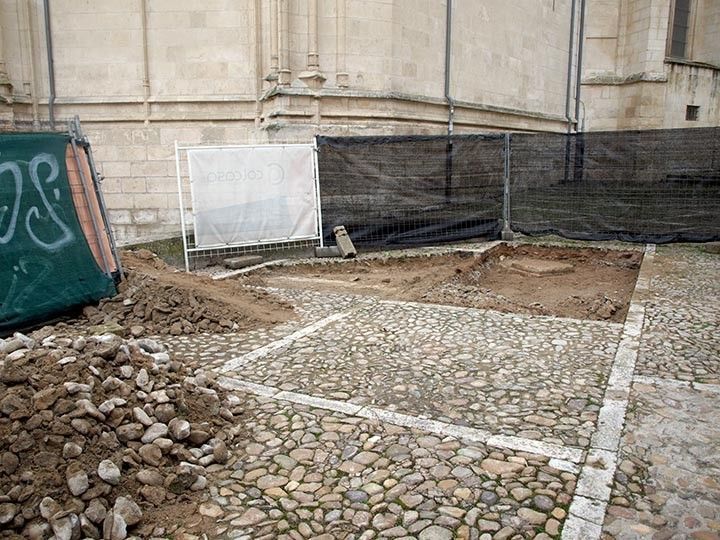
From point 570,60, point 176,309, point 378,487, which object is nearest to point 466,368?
point 378,487

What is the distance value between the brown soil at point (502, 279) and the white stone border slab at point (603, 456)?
174 centimetres

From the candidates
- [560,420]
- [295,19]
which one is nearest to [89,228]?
[560,420]

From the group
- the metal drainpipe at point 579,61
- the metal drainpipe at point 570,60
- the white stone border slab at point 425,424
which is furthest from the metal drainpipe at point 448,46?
the white stone border slab at point 425,424

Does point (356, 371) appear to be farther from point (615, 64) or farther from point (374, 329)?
point (615, 64)

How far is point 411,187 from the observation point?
1130 cm

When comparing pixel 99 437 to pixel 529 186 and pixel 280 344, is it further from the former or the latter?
pixel 529 186

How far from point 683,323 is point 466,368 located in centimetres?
284

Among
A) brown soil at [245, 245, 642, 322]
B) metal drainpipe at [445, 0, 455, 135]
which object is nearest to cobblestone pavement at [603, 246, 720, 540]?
brown soil at [245, 245, 642, 322]

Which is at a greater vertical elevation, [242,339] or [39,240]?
[39,240]

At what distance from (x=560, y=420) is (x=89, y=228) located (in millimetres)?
5703

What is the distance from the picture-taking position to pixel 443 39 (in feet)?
47.5

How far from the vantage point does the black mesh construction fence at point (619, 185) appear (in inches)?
422

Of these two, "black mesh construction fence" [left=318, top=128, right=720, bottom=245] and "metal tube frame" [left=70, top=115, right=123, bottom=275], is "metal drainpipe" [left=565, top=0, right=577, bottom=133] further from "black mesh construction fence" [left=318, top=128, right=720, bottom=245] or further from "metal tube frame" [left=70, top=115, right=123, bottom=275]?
"metal tube frame" [left=70, top=115, right=123, bottom=275]

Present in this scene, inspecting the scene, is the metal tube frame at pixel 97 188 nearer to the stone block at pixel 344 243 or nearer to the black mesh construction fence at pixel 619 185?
the stone block at pixel 344 243
